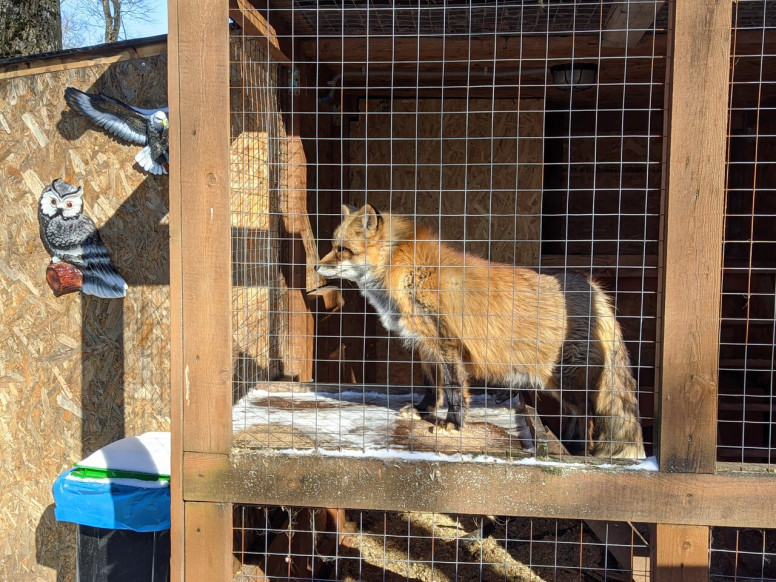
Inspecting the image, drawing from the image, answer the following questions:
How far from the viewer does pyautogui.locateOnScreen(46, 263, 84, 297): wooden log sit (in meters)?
4.86

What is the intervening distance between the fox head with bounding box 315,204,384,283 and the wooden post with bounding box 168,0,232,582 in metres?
1.60

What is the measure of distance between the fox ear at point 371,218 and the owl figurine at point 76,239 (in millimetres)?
1973

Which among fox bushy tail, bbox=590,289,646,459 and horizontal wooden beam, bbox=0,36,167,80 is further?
horizontal wooden beam, bbox=0,36,167,80

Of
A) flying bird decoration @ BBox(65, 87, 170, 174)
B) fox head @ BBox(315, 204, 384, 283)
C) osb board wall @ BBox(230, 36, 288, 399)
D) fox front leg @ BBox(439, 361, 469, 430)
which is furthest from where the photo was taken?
flying bird decoration @ BBox(65, 87, 170, 174)

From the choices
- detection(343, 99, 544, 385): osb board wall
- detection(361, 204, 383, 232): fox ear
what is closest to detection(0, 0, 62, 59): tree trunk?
detection(343, 99, 544, 385): osb board wall

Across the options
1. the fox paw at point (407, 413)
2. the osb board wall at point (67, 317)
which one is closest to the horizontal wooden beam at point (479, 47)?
the osb board wall at point (67, 317)

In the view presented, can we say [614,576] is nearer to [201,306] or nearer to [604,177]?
[201,306]

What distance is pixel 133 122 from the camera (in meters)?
4.62

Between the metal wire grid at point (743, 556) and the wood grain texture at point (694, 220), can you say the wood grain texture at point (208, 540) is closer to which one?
the wood grain texture at point (694, 220)

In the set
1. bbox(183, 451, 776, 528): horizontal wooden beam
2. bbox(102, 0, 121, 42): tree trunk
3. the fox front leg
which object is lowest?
bbox(183, 451, 776, 528): horizontal wooden beam

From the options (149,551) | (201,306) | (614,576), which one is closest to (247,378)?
(149,551)

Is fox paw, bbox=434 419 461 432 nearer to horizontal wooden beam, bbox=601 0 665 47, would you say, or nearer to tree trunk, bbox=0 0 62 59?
horizontal wooden beam, bbox=601 0 665 47

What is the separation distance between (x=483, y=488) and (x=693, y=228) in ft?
4.39

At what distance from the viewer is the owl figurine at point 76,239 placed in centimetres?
480
